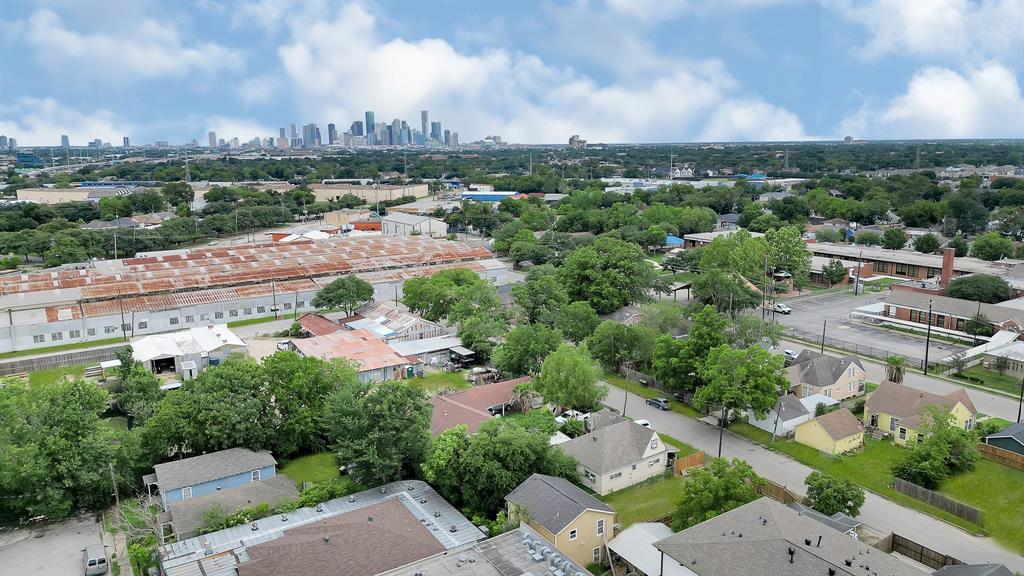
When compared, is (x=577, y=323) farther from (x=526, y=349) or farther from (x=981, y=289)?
(x=981, y=289)

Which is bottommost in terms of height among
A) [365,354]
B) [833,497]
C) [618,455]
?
[618,455]

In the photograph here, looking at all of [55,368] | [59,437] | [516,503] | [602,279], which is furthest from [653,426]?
[55,368]

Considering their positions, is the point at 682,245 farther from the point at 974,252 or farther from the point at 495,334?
the point at 495,334

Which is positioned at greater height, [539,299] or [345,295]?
[539,299]

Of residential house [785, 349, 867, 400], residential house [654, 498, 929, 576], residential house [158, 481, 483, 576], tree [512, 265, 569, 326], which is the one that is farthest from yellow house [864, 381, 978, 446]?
residential house [158, 481, 483, 576]

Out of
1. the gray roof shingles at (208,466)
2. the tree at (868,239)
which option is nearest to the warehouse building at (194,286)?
the gray roof shingles at (208,466)

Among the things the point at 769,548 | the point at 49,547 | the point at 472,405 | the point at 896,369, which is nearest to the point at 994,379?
the point at 896,369

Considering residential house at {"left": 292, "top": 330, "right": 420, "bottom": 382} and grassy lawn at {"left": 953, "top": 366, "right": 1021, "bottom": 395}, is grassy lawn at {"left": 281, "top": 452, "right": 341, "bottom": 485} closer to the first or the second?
residential house at {"left": 292, "top": 330, "right": 420, "bottom": 382}
